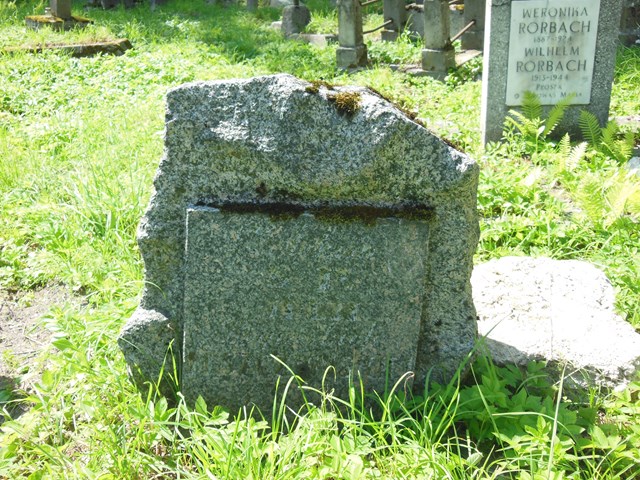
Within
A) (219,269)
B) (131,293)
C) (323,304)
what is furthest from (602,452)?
(131,293)

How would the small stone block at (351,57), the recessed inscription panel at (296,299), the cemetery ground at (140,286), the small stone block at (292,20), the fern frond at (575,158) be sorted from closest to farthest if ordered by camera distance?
the cemetery ground at (140,286) → the recessed inscription panel at (296,299) → the fern frond at (575,158) → the small stone block at (351,57) → the small stone block at (292,20)

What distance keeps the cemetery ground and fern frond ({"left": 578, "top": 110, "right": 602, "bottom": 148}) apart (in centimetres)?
4

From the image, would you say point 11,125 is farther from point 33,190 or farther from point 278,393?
point 278,393

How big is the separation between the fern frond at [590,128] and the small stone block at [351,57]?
145 inches

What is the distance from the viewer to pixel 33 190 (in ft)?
14.2

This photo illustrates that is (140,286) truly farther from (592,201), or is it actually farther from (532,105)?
(532,105)

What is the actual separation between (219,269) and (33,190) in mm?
2660

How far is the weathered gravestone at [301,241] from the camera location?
2080 millimetres

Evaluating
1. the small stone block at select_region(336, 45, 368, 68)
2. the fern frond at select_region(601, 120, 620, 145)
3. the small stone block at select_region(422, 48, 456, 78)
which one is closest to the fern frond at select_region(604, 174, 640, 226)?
the fern frond at select_region(601, 120, 620, 145)

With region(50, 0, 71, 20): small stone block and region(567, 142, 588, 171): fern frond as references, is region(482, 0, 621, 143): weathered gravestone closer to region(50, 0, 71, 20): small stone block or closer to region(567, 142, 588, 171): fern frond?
region(567, 142, 588, 171): fern frond

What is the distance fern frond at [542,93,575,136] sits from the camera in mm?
5145

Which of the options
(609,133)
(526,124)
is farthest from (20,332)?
(609,133)

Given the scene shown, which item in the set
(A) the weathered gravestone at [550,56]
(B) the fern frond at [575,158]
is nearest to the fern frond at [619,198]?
(B) the fern frond at [575,158]

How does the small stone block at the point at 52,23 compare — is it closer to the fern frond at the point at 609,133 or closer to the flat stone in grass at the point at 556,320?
the fern frond at the point at 609,133
